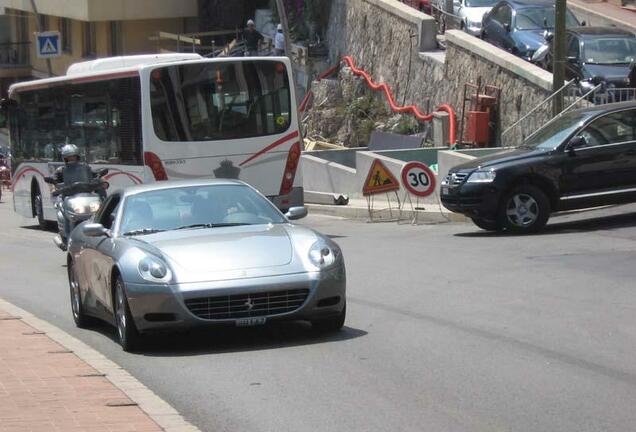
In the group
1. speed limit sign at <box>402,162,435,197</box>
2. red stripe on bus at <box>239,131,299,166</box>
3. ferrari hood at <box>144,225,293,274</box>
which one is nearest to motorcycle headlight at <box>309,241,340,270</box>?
ferrari hood at <box>144,225,293,274</box>

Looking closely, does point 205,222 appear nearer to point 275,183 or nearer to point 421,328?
point 421,328

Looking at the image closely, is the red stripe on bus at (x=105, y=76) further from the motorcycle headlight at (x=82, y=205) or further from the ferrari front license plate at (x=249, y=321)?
the ferrari front license plate at (x=249, y=321)

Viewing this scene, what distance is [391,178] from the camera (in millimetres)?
24422

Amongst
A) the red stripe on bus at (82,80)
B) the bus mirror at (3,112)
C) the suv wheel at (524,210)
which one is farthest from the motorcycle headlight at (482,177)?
the bus mirror at (3,112)

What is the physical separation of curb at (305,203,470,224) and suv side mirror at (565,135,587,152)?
4.06 m

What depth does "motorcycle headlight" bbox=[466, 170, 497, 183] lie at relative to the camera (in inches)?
750

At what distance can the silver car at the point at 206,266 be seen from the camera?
984 centimetres

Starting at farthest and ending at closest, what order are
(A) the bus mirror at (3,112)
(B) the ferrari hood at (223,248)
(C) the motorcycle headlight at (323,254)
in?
Answer: (A) the bus mirror at (3,112) < (C) the motorcycle headlight at (323,254) < (B) the ferrari hood at (223,248)

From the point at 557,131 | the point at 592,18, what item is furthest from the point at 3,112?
the point at 592,18

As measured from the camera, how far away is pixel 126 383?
853 cm

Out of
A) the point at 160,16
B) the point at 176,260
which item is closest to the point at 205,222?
the point at 176,260

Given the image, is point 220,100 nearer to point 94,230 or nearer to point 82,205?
point 82,205

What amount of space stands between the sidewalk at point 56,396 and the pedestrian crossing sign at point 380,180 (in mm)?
14678

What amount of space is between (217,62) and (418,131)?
1401 cm
